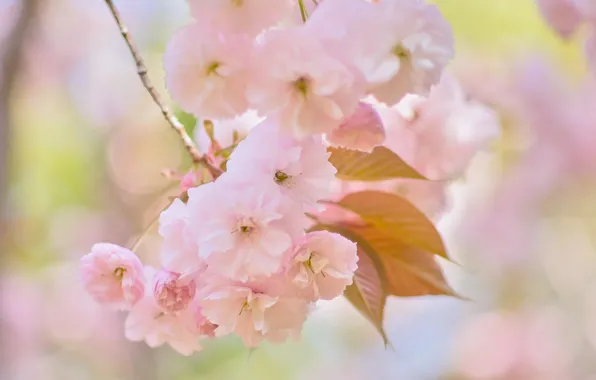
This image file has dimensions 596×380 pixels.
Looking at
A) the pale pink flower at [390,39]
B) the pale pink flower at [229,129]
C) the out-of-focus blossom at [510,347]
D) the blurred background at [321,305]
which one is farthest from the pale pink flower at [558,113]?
the pale pink flower at [390,39]

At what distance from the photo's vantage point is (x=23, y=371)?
1.65m

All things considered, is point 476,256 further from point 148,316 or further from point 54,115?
point 148,316

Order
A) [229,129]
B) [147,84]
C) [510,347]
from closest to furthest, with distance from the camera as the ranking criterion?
[147,84] → [229,129] → [510,347]

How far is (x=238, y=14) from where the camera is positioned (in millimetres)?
351

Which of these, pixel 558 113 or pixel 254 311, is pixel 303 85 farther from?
pixel 558 113

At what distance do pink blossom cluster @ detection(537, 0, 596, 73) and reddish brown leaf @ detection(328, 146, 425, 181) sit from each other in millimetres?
328

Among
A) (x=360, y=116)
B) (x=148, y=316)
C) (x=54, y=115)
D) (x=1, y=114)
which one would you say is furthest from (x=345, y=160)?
(x=54, y=115)

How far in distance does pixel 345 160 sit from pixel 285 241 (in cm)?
10

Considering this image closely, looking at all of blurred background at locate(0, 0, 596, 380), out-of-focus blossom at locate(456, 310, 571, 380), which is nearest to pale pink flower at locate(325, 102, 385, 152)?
blurred background at locate(0, 0, 596, 380)

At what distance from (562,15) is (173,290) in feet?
1.63

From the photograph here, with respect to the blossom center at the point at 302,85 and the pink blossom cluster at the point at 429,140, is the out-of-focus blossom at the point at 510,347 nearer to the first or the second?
the pink blossom cluster at the point at 429,140

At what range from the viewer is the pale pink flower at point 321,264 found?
37cm

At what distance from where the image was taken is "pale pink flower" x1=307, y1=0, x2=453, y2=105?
34 cm

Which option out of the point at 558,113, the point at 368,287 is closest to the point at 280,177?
the point at 368,287
